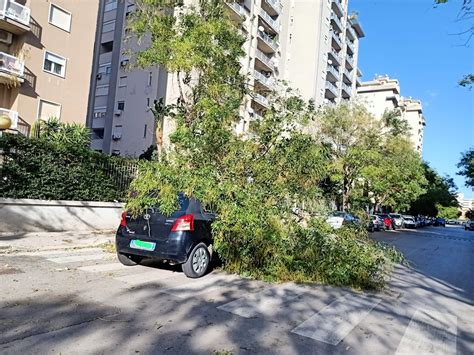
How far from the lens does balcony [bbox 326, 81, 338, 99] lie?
5072 centimetres

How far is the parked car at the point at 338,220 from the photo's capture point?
30.1 feet

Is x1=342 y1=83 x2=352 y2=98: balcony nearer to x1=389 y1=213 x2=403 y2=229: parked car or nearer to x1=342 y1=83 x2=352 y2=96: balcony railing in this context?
x1=342 y1=83 x2=352 y2=96: balcony railing

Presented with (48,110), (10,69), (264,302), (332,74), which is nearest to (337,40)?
(332,74)

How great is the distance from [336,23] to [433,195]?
3468 cm

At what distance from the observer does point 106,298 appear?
5.79 m

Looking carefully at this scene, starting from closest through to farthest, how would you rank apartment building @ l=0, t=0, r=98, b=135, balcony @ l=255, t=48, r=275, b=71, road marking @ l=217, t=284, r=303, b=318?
road marking @ l=217, t=284, r=303, b=318 → apartment building @ l=0, t=0, r=98, b=135 → balcony @ l=255, t=48, r=275, b=71

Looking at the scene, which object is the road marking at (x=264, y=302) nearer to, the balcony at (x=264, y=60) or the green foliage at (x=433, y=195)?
the balcony at (x=264, y=60)

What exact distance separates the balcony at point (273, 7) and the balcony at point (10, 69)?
27121mm

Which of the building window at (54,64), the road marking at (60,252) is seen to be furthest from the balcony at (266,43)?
the road marking at (60,252)

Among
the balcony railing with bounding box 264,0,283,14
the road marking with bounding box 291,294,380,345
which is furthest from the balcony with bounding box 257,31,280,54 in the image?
the road marking with bounding box 291,294,380,345

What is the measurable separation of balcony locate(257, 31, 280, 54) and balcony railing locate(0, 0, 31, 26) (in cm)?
2347

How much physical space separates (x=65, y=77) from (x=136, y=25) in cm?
1006

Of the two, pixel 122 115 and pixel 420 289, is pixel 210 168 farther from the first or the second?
pixel 122 115

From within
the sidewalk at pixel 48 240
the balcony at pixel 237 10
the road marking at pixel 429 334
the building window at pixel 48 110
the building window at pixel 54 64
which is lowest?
the road marking at pixel 429 334
